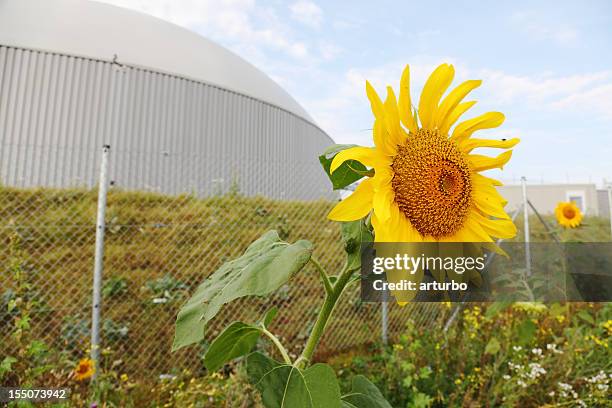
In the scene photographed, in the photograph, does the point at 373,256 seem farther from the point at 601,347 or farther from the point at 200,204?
the point at 200,204

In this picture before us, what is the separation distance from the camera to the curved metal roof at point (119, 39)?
30.5ft

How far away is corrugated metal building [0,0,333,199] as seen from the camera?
619 cm

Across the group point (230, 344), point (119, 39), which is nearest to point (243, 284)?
point (230, 344)

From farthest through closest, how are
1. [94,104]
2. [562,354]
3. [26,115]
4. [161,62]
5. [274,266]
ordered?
1. [161,62]
2. [94,104]
3. [26,115]
4. [562,354]
5. [274,266]

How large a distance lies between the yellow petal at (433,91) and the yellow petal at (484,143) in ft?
0.19

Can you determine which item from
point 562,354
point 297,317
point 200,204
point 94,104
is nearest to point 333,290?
point 562,354

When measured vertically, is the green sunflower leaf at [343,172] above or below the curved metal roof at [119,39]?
below

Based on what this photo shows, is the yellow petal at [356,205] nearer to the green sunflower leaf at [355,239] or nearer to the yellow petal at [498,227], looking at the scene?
→ the green sunflower leaf at [355,239]

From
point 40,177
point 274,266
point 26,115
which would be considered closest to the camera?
point 274,266

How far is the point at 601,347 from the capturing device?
286 cm

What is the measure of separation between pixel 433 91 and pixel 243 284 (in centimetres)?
38

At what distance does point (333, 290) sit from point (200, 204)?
17.0 feet

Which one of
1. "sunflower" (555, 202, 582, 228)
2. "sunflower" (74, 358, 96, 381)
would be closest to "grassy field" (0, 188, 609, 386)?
"sunflower" (555, 202, 582, 228)

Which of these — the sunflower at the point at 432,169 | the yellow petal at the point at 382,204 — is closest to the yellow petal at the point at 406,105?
the sunflower at the point at 432,169
